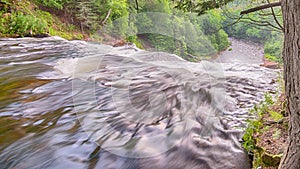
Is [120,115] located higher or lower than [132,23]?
lower

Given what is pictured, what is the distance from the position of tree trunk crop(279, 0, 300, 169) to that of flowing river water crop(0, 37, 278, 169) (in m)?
1.22

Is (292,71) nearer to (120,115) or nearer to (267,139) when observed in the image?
(267,139)

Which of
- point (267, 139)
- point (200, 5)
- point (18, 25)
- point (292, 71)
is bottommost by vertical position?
point (267, 139)

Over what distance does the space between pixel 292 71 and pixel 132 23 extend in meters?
3.27

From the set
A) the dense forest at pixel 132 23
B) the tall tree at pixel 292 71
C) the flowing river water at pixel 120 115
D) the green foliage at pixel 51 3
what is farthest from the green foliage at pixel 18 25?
the tall tree at pixel 292 71

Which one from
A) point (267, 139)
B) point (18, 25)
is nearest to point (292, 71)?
point (267, 139)

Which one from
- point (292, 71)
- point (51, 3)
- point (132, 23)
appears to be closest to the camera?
point (292, 71)

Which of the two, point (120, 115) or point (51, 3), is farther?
point (51, 3)

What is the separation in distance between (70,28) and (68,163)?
11.6 meters

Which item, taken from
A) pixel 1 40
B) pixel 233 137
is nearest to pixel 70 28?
pixel 1 40

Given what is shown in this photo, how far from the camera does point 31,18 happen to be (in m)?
9.52

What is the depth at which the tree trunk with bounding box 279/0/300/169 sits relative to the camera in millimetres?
1299

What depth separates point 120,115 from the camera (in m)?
3.63

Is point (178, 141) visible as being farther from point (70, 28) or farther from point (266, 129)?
point (70, 28)
